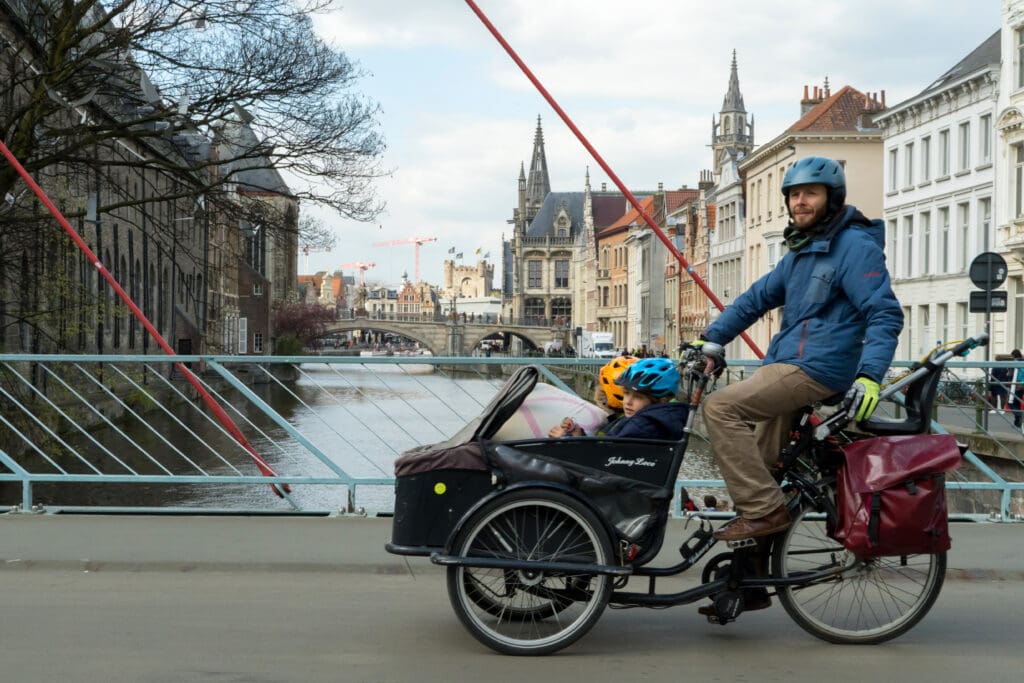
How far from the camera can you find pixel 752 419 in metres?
5.20

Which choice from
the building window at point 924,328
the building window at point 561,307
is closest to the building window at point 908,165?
the building window at point 924,328

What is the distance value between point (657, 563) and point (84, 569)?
9.80ft

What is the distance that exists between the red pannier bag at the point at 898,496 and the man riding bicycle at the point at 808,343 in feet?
0.90

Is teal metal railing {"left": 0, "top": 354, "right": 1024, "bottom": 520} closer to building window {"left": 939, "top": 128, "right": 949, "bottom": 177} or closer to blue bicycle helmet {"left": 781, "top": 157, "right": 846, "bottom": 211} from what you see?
blue bicycle helmet {"left": 781, "top": 157, "right": 846, "bottom": 211}

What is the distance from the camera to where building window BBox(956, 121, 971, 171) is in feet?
132

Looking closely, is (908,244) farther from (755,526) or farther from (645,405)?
(755,526)

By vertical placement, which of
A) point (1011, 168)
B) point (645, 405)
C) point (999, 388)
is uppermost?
point (1011, 168)

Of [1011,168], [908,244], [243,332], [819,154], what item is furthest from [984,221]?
[243,332]

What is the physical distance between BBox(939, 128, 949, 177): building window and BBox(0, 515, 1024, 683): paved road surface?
1437 inches

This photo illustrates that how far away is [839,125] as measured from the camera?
181ft

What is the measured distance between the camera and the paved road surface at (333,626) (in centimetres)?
496

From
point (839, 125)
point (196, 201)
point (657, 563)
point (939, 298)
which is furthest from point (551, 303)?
point (657, 563)

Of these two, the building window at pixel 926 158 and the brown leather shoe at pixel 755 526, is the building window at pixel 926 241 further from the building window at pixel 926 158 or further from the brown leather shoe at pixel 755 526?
the brown leather shoe at pixel 755 526

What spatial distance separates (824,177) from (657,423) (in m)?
1.15
